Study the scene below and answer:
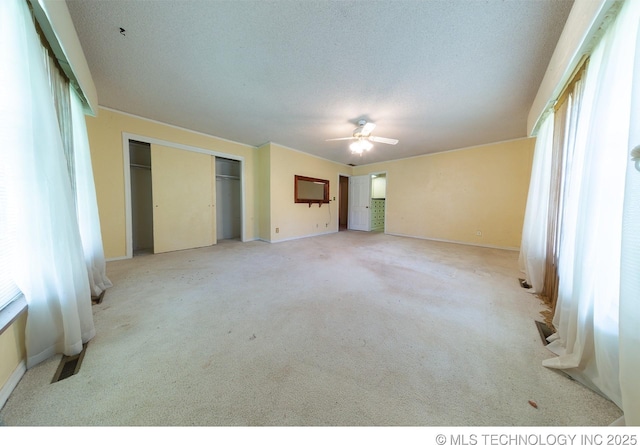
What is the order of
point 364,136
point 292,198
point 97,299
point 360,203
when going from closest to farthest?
1. point 97,299
2. point 364,136
3. point 292,198
4. point 360,203

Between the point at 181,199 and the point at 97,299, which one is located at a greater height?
the point at 181,199

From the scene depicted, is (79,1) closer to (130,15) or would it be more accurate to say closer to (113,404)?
(130,15)

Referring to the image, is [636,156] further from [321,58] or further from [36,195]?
[36,195]

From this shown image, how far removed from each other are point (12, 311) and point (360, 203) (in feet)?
19.5

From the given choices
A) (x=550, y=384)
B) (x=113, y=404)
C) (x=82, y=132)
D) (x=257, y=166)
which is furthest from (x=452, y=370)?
(x=257, y=166)

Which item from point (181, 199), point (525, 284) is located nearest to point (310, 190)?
point (181, 199)

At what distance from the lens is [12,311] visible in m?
0.91

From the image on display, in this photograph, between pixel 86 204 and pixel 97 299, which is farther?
pixel 86 204

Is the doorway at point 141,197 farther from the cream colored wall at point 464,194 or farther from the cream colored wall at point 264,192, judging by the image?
the cream colored wall at point 464,194

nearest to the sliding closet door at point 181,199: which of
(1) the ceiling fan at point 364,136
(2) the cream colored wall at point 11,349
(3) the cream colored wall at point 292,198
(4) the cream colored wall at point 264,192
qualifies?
(4) the cream colored wall at point 264,192

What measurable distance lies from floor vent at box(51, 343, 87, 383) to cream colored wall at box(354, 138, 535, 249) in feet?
18.4

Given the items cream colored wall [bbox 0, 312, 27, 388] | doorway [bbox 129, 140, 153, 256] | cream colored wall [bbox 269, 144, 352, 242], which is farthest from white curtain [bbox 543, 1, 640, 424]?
doorway [bbox 129, 140, 153, 256]

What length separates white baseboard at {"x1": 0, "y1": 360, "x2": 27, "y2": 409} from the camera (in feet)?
2.70

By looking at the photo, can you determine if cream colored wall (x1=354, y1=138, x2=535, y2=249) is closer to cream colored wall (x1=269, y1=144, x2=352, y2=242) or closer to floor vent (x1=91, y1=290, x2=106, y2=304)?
cream colored wall (x1=269, y1=144, x2=352, y2=242)
